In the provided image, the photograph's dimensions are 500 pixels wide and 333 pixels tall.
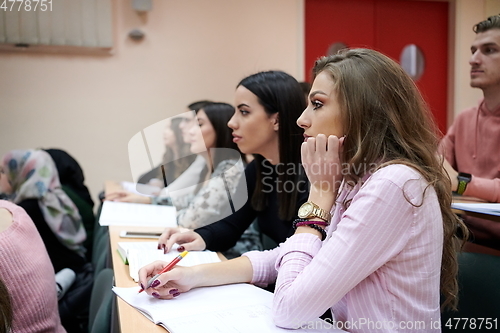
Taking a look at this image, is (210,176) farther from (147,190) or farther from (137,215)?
(147,190)

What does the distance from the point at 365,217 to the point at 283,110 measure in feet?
3.04

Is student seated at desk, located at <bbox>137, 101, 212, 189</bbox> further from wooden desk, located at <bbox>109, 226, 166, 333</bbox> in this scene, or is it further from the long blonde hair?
the long blonde hair

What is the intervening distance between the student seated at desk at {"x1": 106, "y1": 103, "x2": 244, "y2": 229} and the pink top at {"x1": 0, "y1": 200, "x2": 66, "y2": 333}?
672 mm

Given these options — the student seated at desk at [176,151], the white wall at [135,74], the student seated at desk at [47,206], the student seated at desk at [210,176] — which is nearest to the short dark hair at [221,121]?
the student seated at desk at [210,176]

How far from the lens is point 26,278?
1.19m

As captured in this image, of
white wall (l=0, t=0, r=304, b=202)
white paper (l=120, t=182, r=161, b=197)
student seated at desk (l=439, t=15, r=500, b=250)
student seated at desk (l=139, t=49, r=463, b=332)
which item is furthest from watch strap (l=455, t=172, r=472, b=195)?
white wall (l=0, t=0, r=304, b=202)

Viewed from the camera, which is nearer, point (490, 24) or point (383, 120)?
point (383, 120)

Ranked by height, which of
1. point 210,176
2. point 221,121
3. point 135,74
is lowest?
point 210,176

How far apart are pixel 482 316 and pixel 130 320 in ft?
3.07

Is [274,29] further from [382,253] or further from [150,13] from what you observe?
[382,253]

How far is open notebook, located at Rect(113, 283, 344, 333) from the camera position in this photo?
0.90 meters

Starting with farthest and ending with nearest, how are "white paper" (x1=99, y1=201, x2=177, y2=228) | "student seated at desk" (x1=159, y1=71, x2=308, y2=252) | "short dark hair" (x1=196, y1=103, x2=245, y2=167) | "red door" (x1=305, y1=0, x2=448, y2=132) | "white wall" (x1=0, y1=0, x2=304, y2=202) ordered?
"red door" (x1=305, y1=0, x2=448, y2=132) < "white wall" (x1=0, y1=0, x2=304, y2=202) < "short dark hair" (x1=196, y1=103, x2=245, y2=167) < "white paper" (x1=99, y1=201, x2=177, y2=228) < "student seated at desk" (x1=159, y1=71, x2=308, y2=252)

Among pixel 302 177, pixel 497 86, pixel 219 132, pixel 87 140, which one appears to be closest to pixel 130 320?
pixel 302 177

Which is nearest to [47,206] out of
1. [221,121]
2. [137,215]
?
[137,215]
